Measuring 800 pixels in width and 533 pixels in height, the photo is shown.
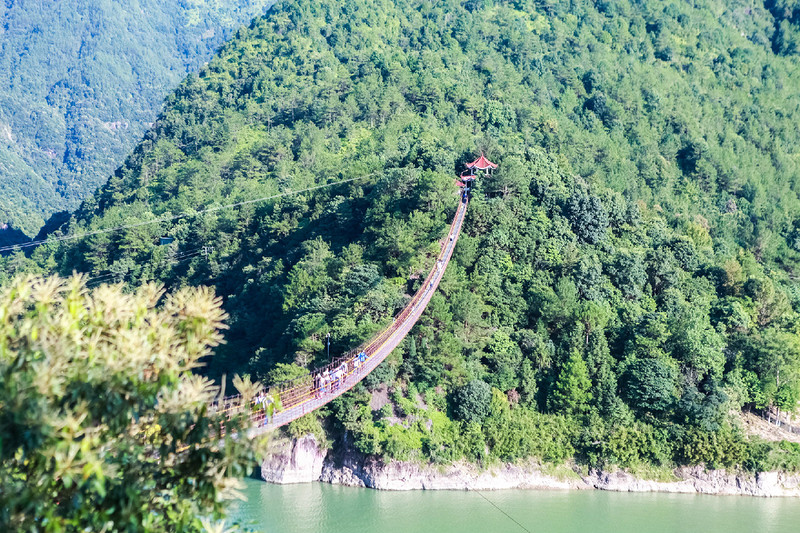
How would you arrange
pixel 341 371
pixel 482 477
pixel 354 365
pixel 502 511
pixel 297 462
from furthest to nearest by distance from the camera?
pixel 482 477
pixel 297 462
pixel 502 511
pixel 354 365
pixel 341 371

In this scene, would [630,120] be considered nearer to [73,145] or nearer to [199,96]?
[199,96]

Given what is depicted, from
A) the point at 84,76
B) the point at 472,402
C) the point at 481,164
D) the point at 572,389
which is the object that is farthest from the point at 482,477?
the point at 84,76

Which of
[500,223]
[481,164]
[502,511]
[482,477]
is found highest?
[481,164]

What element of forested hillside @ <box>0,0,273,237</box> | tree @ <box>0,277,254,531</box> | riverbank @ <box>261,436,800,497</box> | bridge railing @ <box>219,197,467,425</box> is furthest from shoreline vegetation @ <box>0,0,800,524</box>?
forested hillside @ <box>0,0,273,237</box>

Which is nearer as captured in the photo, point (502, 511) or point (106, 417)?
point (106, 417)

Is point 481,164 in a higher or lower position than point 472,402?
higher

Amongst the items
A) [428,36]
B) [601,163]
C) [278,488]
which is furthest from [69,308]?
[428,36]

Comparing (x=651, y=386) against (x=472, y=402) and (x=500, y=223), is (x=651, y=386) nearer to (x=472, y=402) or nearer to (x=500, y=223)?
(x=472, y=402)

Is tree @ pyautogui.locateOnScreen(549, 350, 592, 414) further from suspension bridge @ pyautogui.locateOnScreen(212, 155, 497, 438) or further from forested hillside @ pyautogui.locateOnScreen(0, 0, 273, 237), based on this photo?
forested hillside @ pyautogui.locateOnScreen(0, 0, 273, 237)
